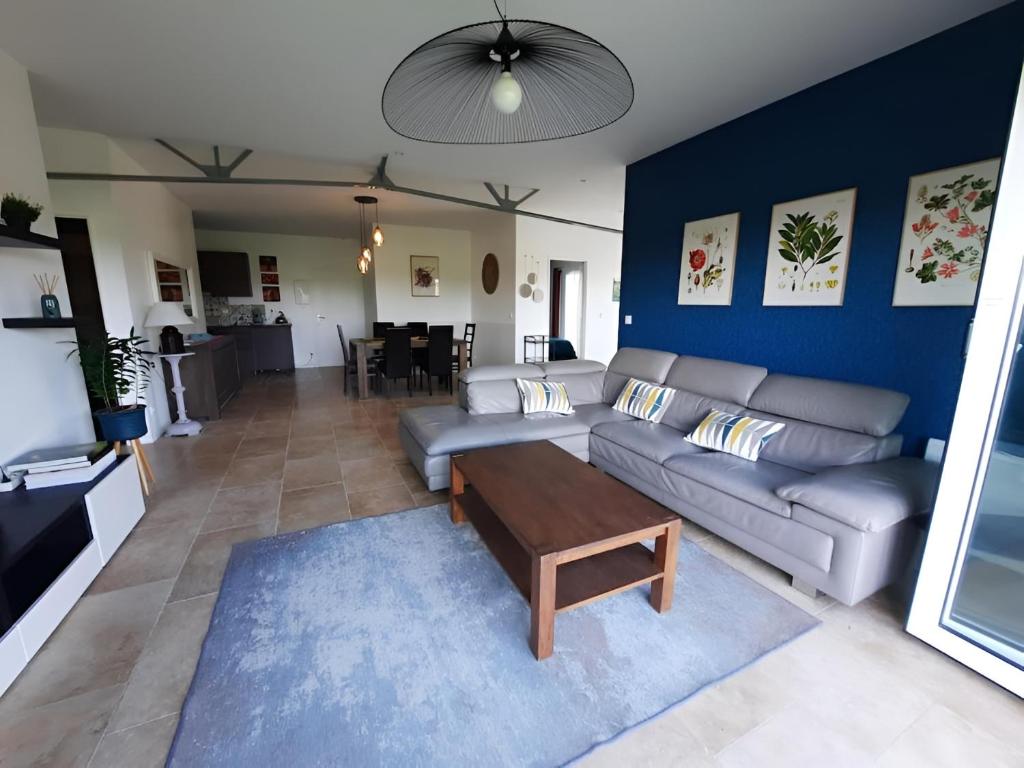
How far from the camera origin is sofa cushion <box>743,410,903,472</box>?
6.83ft

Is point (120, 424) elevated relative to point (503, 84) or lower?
lower

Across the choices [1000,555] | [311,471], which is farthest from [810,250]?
[311,471]

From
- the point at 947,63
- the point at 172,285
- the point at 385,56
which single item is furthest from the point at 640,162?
the point at 172,285

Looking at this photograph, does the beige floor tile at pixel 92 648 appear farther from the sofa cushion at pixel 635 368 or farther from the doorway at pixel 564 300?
the doorway at pixel 564 300

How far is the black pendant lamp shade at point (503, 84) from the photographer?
46.5 inches

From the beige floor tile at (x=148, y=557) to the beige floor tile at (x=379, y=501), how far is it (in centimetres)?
→ 82

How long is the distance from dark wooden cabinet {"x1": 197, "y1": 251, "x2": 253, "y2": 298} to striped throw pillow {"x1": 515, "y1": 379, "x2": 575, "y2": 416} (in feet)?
21.0

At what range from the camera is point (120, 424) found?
8.38ft

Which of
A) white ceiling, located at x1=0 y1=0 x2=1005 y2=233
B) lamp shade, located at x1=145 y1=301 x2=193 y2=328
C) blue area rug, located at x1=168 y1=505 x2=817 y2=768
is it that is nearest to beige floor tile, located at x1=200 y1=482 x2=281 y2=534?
A: blue area rug, located at x1=168 y1=505 x2=817 y2=768

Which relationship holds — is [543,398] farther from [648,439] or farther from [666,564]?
[666,564]

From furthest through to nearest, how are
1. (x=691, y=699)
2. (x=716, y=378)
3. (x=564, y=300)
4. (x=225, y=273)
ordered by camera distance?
1. (x=564, y=300)
2. (x=225, y=273)
3. (x=716, y=378)
4. (x=691, y=699)

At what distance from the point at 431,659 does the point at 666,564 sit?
3.12ft

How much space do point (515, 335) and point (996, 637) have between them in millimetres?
5580

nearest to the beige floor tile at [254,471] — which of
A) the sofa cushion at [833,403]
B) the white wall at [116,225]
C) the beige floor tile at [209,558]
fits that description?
the beige floor tile at [209,558]
